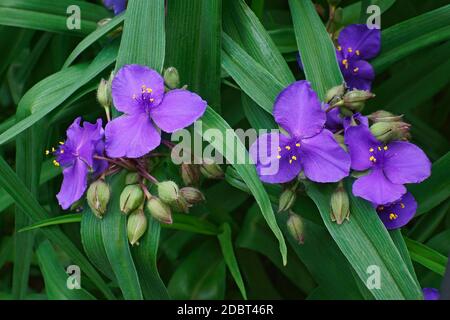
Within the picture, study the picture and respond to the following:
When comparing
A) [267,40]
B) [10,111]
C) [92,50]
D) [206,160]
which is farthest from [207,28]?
[10,111]

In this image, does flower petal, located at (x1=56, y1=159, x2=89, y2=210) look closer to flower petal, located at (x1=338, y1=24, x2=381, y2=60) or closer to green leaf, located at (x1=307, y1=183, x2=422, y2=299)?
green leaf, located at (x1=307, y1=183, x2=422, y2=299)

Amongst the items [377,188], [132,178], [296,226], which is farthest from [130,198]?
[377,188]

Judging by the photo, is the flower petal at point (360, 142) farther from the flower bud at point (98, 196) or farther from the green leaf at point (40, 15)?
the green leaf at point (40, 15)

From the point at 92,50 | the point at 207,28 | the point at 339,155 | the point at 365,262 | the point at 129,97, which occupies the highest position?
the point at 92,50

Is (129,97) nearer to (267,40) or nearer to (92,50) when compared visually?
(267,40)

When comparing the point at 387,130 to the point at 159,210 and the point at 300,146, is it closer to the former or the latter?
the point at 300,146

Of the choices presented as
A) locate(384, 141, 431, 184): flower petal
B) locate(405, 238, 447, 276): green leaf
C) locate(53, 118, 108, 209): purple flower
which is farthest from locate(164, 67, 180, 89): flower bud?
locate(405, 238, 447, 276): green leaf
